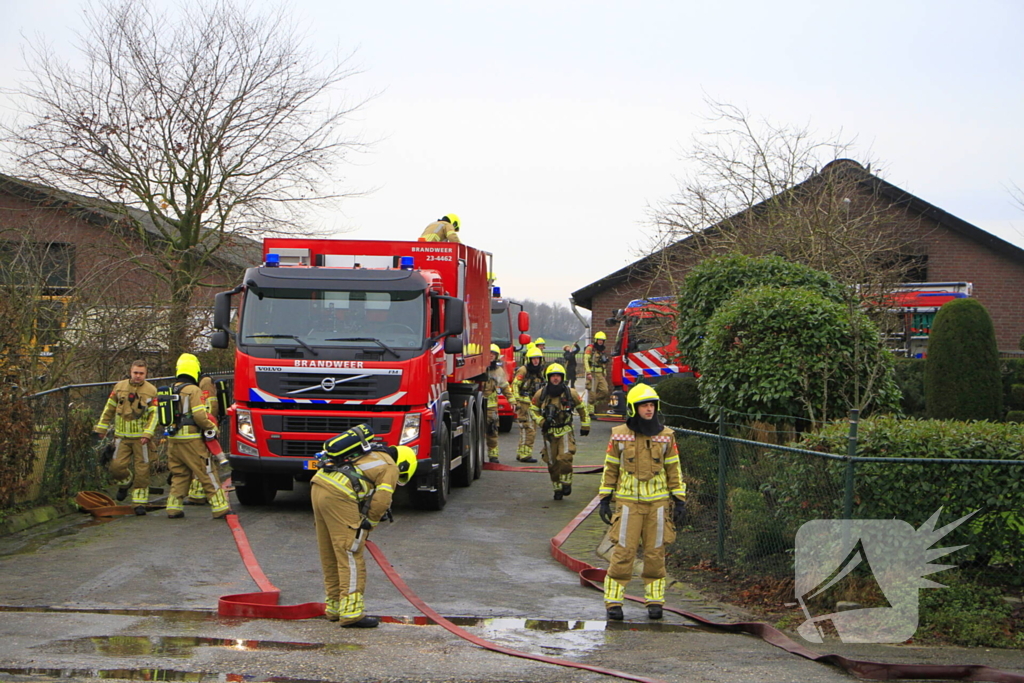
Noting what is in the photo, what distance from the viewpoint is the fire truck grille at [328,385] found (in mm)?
10891

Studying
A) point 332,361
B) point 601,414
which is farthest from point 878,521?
point 601,414

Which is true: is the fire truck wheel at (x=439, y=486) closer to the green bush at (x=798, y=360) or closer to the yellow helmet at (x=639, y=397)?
the green bush at (x=798, y=360)

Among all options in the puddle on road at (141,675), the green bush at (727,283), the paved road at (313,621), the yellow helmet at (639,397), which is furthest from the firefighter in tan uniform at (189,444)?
the green bush at (727,283)

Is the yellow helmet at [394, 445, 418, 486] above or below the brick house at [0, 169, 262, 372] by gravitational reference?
below

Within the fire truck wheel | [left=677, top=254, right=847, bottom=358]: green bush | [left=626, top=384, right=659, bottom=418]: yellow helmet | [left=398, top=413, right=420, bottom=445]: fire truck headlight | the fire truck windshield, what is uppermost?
[left=677, top=254, right=847, bottom=358]: green bush

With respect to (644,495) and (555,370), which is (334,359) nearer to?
(555,370)

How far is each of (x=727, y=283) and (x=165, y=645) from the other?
8944mm

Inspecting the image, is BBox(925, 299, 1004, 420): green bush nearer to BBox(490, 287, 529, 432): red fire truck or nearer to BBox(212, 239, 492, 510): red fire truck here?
BBox(212, 239, 492, 510): red fire truck

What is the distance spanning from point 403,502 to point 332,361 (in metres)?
2.46

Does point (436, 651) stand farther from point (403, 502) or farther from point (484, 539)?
point (403, 502)

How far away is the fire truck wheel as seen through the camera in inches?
458

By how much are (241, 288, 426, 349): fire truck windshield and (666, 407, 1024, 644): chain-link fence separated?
422 cm

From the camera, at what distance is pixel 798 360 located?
1059 centimetres

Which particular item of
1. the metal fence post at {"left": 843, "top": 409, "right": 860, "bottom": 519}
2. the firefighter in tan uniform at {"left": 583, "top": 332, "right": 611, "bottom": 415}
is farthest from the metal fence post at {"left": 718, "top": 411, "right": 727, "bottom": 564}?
the firefighter in tan uniform at {"left": 583, "top": 332, "right": 611, "bottom": 415}
